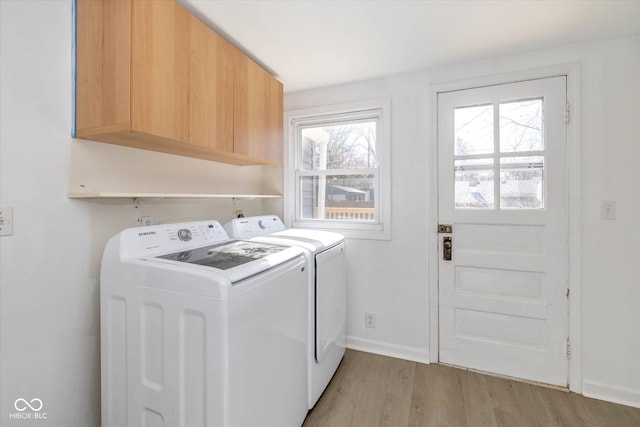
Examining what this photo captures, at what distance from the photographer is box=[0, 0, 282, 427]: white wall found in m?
1.10

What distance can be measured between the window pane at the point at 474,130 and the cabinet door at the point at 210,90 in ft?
5.37

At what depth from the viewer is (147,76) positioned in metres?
1.18

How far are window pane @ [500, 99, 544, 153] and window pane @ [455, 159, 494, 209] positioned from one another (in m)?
0.18

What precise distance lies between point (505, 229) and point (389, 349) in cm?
129

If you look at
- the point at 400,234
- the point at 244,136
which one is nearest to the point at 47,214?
the point at 244,136

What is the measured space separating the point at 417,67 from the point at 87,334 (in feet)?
8.64

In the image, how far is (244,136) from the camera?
182cm

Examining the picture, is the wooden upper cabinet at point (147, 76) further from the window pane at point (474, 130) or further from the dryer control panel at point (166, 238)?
the window pane at point (474, 130)

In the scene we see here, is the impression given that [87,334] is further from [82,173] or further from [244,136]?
[244,136]

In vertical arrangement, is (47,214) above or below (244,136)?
below

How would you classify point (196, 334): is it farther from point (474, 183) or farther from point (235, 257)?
point (474, 183)

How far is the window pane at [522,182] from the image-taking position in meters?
1.93

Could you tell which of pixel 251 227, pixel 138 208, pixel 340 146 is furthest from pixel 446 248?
pixel 138 208

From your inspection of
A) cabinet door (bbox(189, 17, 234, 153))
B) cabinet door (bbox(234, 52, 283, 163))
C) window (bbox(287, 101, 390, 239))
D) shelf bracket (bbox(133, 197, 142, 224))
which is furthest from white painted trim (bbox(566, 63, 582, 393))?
shelf bracket (bbox(133, 197, 142, 224))
